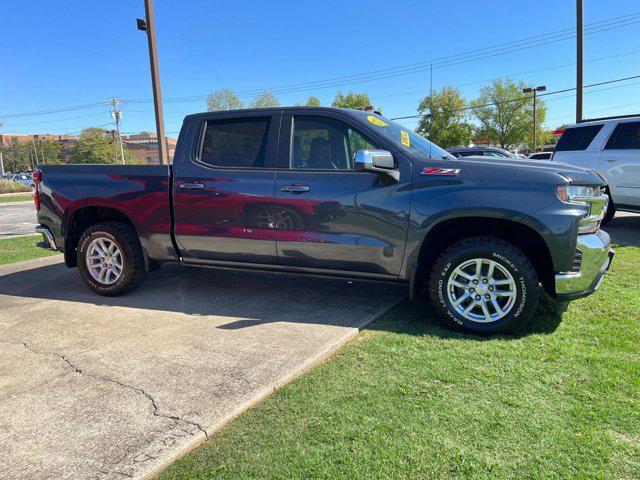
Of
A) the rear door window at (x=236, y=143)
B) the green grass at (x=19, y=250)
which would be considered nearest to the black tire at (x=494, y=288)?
the rear door window at (x=236, y=143)

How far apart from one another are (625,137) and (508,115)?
2457 inches

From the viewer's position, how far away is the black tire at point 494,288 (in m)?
3.59

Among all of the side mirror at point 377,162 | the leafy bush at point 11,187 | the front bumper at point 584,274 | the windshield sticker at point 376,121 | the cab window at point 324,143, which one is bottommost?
the front bumper at point 584,274

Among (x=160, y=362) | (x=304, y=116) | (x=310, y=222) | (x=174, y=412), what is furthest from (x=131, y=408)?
(x=304, y=116)

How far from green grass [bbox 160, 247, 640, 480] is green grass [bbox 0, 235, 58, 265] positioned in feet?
21.5

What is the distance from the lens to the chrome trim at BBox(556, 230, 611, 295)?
353 centimetres

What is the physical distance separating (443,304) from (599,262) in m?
1.26

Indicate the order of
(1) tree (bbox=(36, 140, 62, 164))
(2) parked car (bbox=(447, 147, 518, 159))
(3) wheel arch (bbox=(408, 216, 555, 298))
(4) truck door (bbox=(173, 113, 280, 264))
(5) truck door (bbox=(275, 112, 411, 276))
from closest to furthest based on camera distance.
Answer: (3) wheel arch (bbox=(408, 216, 555, 298))
(5) truck door (bbox=(275, 112, 411, 276))
(4) truck door (bbox=(173, 113, 280, 264))
(2) parked car (bbox=(447, 147, 518, 159))
(1) tree (bbox=(36, 140, 62, 164))

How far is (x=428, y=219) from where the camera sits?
376 centimetres

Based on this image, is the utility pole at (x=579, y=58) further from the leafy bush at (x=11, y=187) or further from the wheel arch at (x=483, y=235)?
the leafy bush at (x=11, y=187)

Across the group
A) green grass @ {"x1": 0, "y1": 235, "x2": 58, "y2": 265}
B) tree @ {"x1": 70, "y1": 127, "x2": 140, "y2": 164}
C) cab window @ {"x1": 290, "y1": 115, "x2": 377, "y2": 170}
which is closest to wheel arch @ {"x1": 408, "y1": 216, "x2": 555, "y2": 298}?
cab window @ {"x1": 290, "y1": 115, "x2": 377, "y2": 170}

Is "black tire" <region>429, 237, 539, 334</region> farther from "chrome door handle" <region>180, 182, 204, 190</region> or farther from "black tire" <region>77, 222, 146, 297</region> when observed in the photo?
"black tire" <region>77, 222, 146, 297</region>

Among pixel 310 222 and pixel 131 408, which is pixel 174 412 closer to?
pixel 131 408

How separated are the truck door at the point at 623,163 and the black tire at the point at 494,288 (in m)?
5.85
